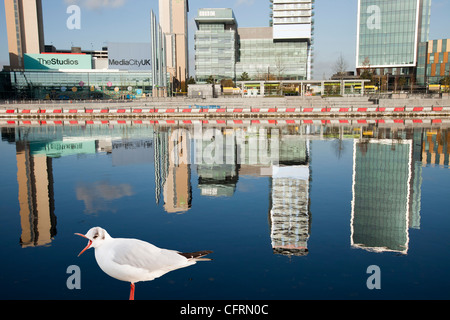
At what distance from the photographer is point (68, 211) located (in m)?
10.7

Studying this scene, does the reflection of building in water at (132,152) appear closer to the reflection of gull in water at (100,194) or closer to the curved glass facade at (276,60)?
the reflection of gull in water at (100,194)

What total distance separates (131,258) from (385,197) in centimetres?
896

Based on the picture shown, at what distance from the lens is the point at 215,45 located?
4510 inches

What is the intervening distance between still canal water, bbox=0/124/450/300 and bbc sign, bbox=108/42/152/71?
10105 centimetres

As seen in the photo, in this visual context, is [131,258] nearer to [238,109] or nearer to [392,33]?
[238,109]

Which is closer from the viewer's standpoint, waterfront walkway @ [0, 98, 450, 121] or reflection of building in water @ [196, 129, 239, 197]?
reflection of building in water @ [196, 129, 239, 197]

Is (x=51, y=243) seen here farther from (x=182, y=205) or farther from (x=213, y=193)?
(x=213, y=193)

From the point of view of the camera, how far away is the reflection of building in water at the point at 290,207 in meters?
8.15

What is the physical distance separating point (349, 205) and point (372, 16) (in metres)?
106

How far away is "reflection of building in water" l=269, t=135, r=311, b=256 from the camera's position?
8.15m

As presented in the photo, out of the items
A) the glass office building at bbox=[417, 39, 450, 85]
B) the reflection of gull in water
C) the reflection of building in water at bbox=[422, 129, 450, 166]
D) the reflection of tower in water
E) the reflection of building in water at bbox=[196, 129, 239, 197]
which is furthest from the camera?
the glass office building at bbox=[417, 39, 450, 85]

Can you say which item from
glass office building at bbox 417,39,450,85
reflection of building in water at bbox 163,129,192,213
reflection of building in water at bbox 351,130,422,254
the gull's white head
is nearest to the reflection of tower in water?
reflection of building in water at bbox 163,129,192,213

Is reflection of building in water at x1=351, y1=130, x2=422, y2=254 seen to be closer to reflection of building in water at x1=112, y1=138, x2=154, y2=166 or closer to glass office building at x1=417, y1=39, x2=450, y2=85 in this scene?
reflection of building in water at x1=112, y1=138, x2=154, y2=166

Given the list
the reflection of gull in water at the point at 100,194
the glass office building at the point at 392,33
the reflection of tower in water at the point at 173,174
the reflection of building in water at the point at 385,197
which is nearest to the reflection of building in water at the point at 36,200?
the reflection of gull in water at the point at 100,194
